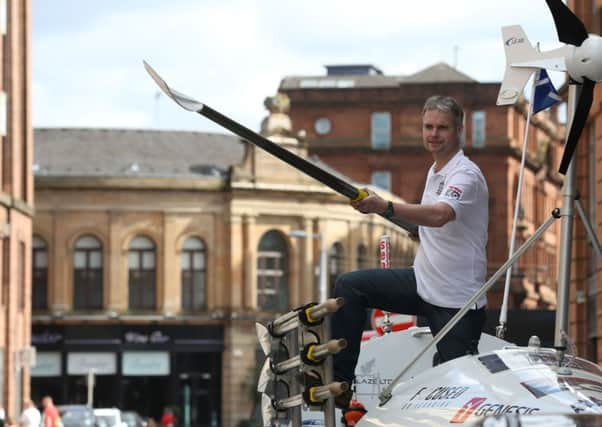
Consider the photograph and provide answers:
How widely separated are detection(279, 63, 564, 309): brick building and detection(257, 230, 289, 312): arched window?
19.7 m

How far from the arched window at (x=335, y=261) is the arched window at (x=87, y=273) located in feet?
38.0

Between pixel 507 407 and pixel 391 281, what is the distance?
1620 mm

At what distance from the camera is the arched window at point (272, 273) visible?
94.1 meters

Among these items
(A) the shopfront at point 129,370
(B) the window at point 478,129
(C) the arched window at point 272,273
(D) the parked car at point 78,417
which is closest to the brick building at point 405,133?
(B) the window at point 478,129

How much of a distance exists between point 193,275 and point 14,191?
29.1 m

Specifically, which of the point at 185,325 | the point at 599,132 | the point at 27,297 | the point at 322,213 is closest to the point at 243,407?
the point at 185,325

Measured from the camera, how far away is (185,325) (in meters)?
92.7

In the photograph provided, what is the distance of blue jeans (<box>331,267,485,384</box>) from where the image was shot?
7840mm

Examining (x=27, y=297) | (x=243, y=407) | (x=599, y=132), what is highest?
(x=599, y=132)

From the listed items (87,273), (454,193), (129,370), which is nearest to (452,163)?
(454,193)

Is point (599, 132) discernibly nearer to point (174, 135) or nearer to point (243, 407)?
point (243, 407)

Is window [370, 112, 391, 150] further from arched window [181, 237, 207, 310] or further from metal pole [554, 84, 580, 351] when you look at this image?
metal pole [554, 84, 580, 351]

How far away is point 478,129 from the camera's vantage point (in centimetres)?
11381

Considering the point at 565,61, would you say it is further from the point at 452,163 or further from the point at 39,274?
the point at 39,274
